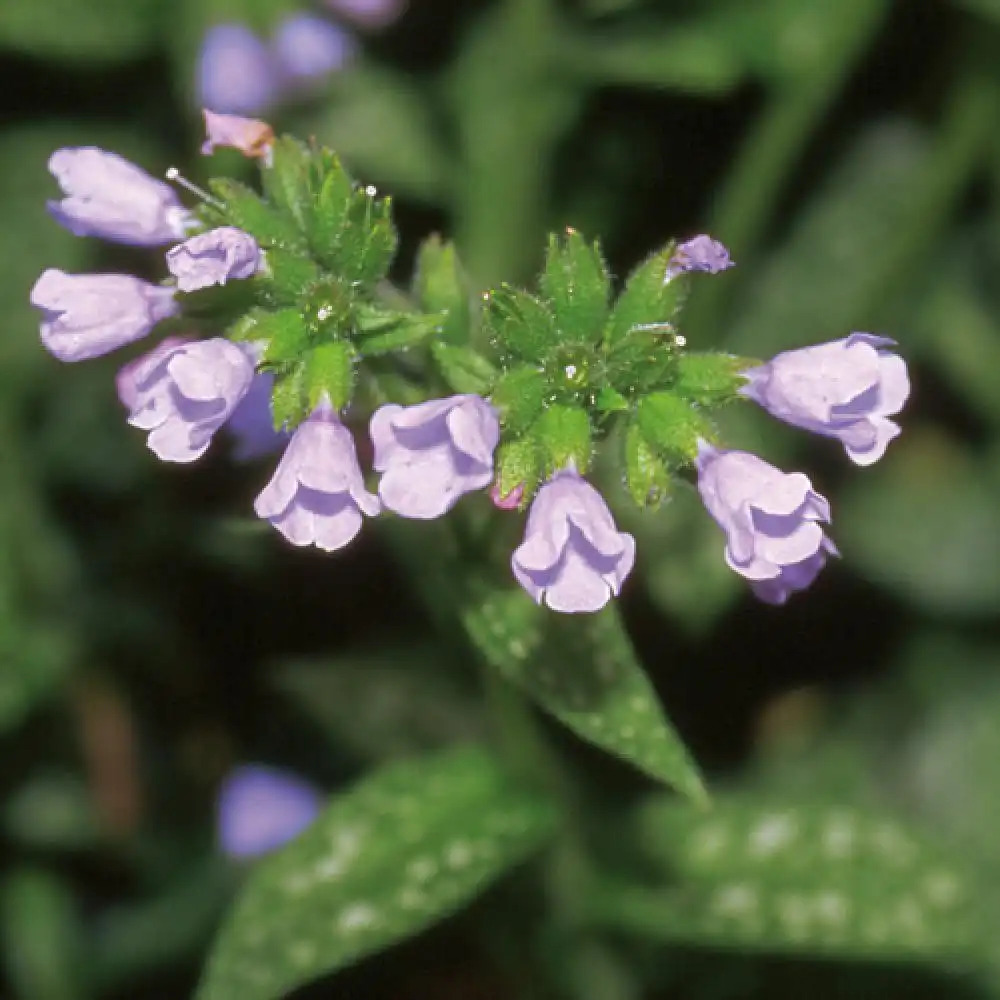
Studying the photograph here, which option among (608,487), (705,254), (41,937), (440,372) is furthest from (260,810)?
(705,254)

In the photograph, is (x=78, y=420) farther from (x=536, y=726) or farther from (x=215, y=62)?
(x=536, y=726)

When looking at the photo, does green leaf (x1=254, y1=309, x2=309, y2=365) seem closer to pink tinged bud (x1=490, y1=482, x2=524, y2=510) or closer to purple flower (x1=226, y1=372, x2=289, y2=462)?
purple flower (x1=226, y1=372, x2=289, y2=462)

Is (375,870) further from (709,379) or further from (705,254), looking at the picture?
(705,254)

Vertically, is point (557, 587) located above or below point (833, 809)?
above

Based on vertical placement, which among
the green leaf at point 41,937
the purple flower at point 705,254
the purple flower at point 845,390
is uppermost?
the purple flower at point 705,254

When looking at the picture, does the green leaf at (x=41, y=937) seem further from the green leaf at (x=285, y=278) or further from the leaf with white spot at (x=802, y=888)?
the green leaf at (x=285, y=278)

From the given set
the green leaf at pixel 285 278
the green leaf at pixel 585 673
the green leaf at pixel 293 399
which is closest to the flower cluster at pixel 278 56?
the green leaf at pixel 285 278

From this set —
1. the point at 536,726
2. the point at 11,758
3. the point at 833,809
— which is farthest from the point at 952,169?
the point at 11,758
